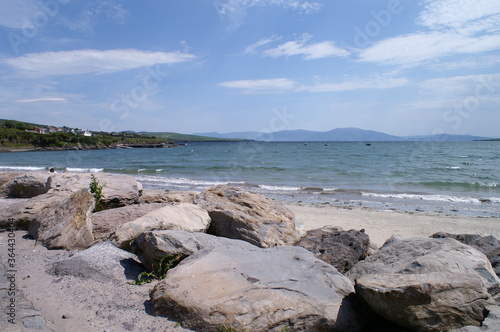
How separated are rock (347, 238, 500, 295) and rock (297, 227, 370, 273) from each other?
615mm

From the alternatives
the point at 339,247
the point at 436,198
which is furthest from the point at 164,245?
the point at 436,198

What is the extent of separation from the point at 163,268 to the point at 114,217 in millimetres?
2292

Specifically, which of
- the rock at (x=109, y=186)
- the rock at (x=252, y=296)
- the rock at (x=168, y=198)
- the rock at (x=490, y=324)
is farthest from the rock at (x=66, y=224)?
the rock at (x=490, y=324)

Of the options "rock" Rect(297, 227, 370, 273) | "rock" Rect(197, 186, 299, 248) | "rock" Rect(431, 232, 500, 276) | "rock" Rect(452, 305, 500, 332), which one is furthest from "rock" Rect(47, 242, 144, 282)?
"rock" Rect(431, 232, 500, 276)

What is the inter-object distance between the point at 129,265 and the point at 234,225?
6.91 feet

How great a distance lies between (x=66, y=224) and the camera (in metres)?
6.04

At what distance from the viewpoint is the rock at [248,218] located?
6.26 m

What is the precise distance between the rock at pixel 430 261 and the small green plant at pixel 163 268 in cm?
278

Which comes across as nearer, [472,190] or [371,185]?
[472,190]

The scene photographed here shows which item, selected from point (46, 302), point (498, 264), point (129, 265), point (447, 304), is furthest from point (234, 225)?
point (498, 264)

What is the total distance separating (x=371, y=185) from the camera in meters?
22.0

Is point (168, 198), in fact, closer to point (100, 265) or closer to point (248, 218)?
point (248, 218)

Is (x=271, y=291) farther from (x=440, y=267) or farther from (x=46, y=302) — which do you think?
(x=46, y=302)

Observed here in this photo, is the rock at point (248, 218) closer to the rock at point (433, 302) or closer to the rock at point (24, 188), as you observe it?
the rock at point (433, 302)
